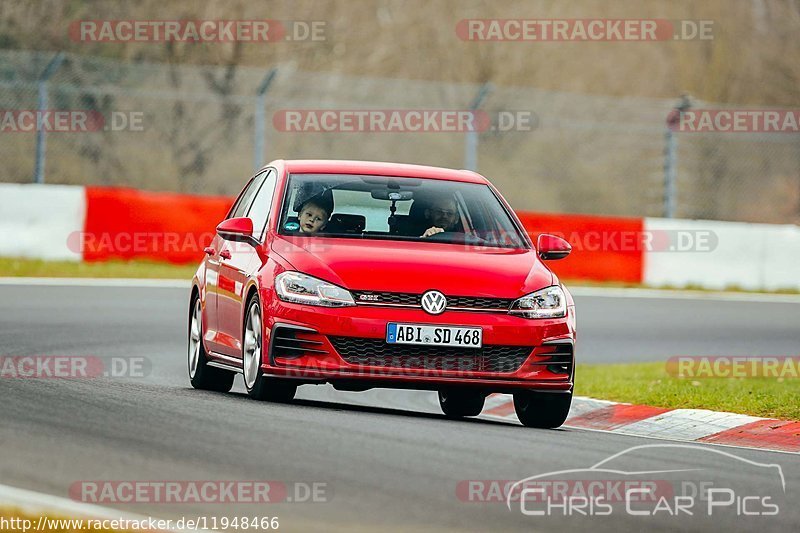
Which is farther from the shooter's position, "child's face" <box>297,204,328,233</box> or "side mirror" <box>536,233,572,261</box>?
"side mirror" <box>536,233,572,261</box>

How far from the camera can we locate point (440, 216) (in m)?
11.0

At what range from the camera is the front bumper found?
32.2ft

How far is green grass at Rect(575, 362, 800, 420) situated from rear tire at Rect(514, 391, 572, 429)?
75.3 inches

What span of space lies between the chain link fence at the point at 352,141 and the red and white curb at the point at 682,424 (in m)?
12.2

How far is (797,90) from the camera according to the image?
41.6m

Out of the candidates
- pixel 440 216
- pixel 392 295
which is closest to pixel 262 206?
pixel 440 216

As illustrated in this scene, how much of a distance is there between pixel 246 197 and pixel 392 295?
8.40 ft

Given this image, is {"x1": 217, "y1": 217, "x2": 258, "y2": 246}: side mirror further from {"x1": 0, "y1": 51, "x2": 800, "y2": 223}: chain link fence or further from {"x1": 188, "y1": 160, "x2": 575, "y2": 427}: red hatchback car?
{"x1": 0, "y1": 51, "x2": 800, "y2": 223}: chain link fence

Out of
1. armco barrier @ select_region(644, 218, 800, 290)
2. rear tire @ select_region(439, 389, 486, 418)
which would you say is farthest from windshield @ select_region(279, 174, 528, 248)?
armco barrier @ select_region(644, 218, 800, 290)

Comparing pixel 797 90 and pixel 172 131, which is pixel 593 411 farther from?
pixel 797 90

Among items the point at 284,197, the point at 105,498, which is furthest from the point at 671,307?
the point at 105,498

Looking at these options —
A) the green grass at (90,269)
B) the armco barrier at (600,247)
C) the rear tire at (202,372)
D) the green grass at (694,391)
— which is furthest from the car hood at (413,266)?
the armco barrier at (600,247)

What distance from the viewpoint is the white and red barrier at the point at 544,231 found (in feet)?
74.4

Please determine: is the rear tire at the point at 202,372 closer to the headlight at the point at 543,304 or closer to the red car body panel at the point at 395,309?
the red car body panel at the point at 395,309
